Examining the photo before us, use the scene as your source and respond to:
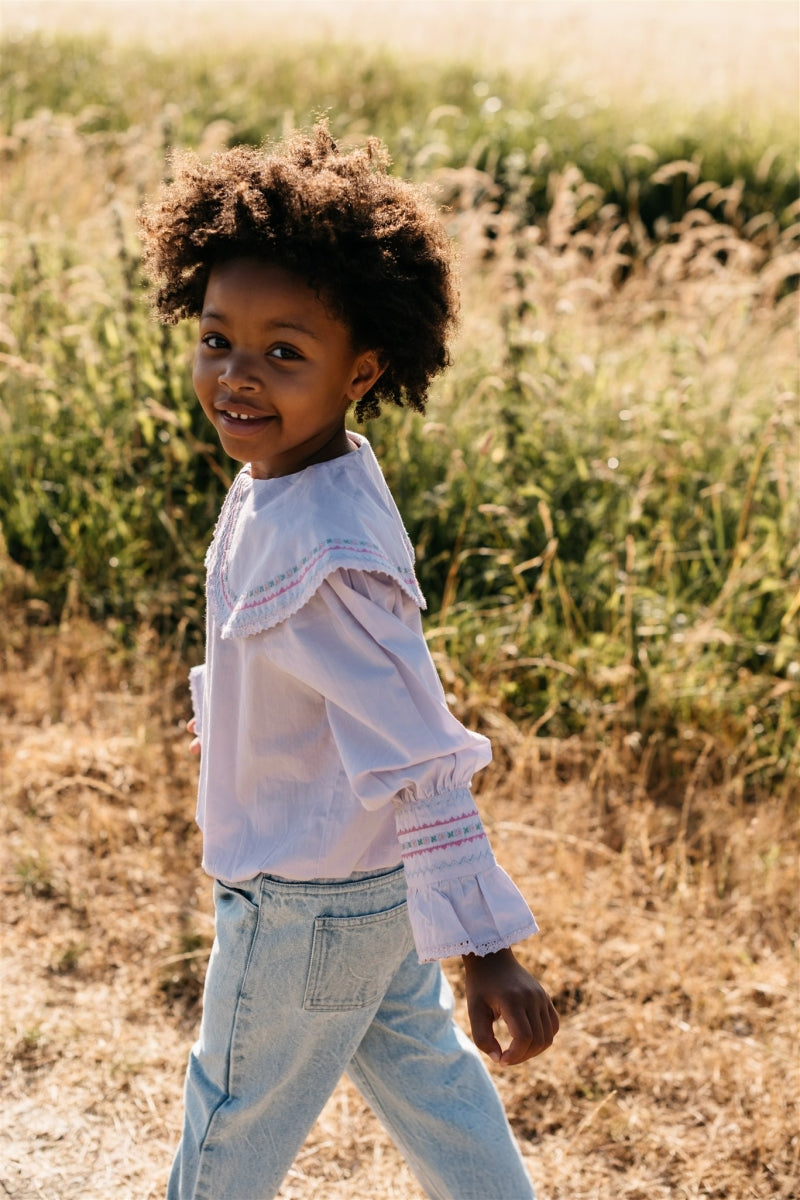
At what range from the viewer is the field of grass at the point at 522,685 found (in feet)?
8.37

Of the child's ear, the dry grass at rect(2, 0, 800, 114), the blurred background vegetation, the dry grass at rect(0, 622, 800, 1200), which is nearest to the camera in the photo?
the child's ear

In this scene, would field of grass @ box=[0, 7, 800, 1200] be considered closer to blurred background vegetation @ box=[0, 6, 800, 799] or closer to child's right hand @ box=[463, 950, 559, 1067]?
blurred background vegetation @ box=[0, 6, 800, 799]

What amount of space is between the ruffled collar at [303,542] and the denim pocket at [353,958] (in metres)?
0.41

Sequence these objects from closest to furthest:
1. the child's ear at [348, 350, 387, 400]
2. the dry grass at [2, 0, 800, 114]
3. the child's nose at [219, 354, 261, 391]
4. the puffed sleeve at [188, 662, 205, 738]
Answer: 1. the child's nose at [219, 354, 261, 391]
2. the child's ear at [348, 350, 387, 400]
3. the puffed sleeve at [188, 662, 205, 738]
4. the dry grass at [2, 0, 800, 114]

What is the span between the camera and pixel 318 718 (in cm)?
167

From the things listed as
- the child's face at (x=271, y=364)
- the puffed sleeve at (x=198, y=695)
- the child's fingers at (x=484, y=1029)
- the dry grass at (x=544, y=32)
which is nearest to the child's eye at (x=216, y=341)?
the child's face at (x=271, y=364)

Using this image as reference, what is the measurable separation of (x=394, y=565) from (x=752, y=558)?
8.38 feet

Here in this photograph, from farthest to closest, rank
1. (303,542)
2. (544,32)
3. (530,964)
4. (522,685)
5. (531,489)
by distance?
(544,32) < (531,489) < (522,685) < (530,964) < (303,542)

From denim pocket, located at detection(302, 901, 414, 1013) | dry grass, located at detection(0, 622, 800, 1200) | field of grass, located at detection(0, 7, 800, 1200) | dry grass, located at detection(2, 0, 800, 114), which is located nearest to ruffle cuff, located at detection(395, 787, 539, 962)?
denim pocket, located at detection(302, 901, 414, 1013)

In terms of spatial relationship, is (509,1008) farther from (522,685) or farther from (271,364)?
(522,685)

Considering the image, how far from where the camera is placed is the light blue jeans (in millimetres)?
1694

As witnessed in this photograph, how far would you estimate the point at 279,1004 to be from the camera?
1.69 m

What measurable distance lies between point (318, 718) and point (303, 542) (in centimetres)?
23

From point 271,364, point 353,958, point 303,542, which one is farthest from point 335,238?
point 353,958
